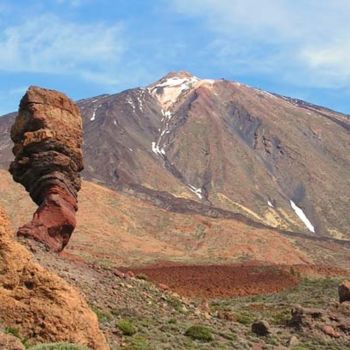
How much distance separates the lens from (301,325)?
27250 mm

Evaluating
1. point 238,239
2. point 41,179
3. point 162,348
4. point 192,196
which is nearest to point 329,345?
point 162,348

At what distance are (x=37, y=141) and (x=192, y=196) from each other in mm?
144229

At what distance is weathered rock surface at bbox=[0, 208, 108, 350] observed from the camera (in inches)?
489

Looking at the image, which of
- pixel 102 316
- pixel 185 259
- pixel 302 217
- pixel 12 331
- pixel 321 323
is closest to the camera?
pixel 12 331

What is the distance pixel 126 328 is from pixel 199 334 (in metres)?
3.25

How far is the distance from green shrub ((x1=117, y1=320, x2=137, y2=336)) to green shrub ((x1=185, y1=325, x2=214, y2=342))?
98.8 inches

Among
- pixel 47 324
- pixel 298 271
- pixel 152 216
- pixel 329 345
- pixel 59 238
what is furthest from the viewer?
pixel 152 216

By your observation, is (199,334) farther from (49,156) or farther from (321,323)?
(49,156)

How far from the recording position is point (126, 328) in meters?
20.0

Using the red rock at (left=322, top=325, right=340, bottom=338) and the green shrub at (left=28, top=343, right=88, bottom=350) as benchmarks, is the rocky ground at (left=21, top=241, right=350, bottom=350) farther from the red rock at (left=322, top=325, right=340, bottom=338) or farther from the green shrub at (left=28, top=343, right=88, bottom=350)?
the green shrub at (left=28, top=343, right=88, bottom=350)

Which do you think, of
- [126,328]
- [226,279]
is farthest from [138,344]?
[226,279]

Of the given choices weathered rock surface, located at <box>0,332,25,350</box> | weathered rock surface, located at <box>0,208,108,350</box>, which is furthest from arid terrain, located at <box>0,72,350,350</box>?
weathered rock surface, located at <box>0,332,25,350</box>

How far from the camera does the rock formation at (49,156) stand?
2706cm

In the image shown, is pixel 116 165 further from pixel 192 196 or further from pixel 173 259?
pixel 173 259
